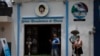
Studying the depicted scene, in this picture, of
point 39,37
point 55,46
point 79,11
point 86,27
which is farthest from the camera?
point 39,37

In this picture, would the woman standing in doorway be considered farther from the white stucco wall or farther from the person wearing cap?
the white stucco wall

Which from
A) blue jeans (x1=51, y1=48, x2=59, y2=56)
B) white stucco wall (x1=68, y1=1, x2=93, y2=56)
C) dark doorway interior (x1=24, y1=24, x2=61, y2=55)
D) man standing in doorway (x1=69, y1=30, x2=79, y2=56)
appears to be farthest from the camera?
dark doorway interior (x1=24, y1=24, x2=61, y2=55)

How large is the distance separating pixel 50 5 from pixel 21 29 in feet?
8.63

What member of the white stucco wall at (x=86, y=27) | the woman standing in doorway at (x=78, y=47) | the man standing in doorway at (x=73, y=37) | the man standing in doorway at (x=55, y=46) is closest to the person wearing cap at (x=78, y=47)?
the woman standing in doorway at (x=78, y=47)

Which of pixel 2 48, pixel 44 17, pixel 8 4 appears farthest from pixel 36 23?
pixel 2 48

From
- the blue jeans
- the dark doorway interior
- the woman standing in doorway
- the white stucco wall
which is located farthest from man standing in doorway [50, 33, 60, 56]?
the woman standing in doorway

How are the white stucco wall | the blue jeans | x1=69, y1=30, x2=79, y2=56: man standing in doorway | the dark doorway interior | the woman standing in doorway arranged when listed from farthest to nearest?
the dark doorway interior < the blue jeans < the white stucco wall < x1=69, y1=30, x2=79, y2=56: man standing in doorway < the woman standing in doorway

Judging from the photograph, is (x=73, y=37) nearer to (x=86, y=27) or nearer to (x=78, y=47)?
(x=86, y=27)

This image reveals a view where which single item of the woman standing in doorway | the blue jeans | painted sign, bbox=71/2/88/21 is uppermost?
painted sign, bbox=71/2/88/21

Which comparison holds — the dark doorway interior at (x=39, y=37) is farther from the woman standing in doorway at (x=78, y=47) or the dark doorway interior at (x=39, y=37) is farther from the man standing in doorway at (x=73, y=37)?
the woman standing in doorway at (x=78, y=47)

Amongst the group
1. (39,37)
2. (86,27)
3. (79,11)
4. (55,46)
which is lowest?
(55,46)

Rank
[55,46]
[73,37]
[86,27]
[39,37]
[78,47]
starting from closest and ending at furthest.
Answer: [78,47] → [73,37] → [86,27] → [55,46] → [39,37]

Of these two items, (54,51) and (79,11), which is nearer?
(54,51)

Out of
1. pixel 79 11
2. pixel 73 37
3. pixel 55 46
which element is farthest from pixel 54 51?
pixel 79 11
